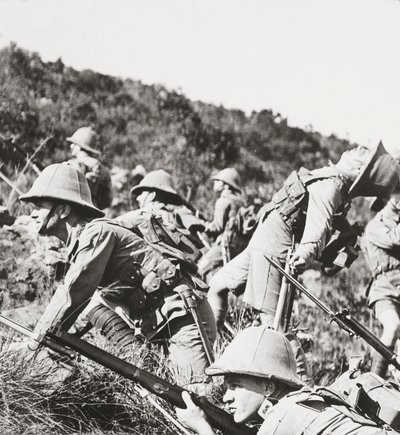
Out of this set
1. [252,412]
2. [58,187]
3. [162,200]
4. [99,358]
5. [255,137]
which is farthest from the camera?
[255,137]

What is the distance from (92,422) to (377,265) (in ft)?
13.9

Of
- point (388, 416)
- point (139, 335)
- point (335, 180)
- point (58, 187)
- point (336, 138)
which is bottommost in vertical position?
point (139, 335)

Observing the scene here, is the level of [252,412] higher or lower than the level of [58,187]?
lower

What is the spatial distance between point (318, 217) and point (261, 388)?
2635mm

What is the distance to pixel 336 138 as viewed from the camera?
27875 mm

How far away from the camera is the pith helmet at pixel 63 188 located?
5855 mm

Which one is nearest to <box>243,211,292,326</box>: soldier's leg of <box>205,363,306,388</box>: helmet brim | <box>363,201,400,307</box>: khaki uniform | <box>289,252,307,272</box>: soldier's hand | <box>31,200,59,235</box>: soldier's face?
<box>289,252,307,272</box>: soldier's hand

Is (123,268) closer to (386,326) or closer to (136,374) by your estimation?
(136,374)

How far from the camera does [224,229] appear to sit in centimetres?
1175

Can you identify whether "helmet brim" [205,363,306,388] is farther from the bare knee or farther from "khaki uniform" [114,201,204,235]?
the bare knee

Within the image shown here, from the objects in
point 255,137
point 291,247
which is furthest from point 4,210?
point 255,137

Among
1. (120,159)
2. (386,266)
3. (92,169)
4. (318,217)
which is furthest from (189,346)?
(120,159)

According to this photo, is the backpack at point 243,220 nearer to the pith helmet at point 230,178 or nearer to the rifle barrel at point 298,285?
the pith helmet at point 230,178

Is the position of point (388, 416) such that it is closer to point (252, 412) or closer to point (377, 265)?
point (252, 412)
